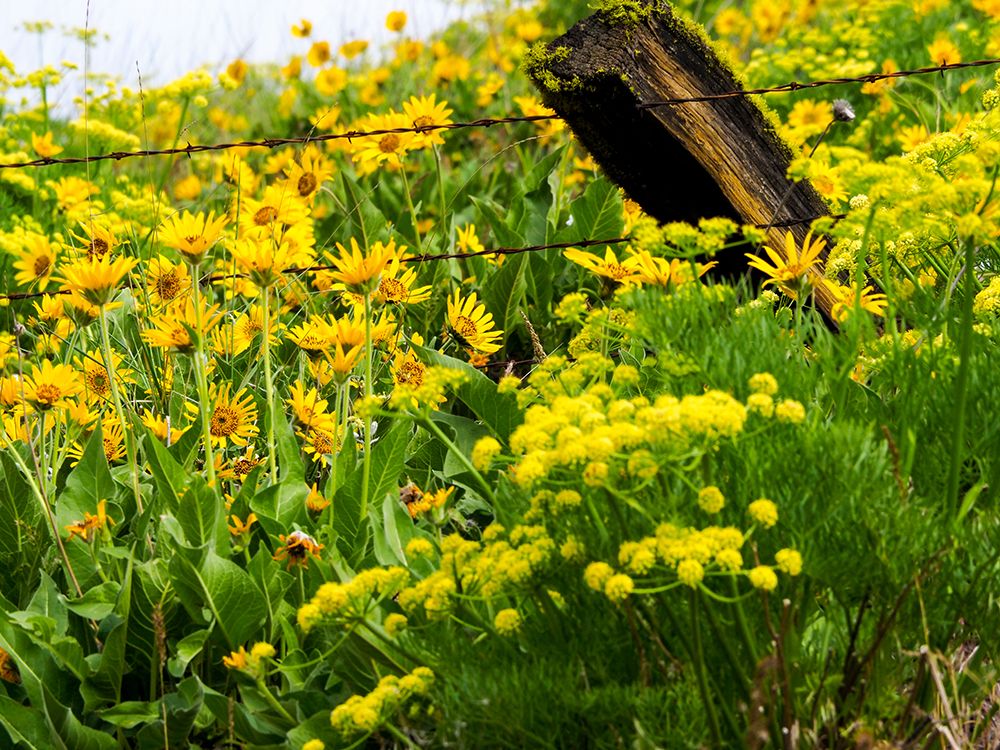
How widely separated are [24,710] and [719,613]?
1101 mm

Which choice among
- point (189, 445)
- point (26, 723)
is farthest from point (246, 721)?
point (189, 445)

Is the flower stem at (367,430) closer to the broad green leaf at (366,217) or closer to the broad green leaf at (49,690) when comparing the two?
the broad green leaf at (49,690)

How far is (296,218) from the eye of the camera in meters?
3.21

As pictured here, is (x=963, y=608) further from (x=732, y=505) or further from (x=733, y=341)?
(x=733, y=341)

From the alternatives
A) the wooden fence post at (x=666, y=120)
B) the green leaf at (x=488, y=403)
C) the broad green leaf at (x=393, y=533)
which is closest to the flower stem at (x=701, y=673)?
the broad green leaf at (x=393, y=533)

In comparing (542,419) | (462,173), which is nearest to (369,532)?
(542,419)

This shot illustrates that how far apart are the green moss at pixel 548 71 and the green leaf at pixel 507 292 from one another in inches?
27.5

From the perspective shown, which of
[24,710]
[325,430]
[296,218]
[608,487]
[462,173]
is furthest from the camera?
[462,173]

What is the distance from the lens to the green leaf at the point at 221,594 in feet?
6.89

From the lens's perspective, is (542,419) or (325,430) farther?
(325,430)

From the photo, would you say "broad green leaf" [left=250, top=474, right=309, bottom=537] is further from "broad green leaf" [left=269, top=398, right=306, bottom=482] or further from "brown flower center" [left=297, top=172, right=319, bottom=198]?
"brown flower center" [left=297, top=172, right=319, bottom=198]

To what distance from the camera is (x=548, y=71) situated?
3.03 meters

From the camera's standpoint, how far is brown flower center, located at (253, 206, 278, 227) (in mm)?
3189

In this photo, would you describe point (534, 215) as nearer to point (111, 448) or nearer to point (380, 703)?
point (111, 448)
